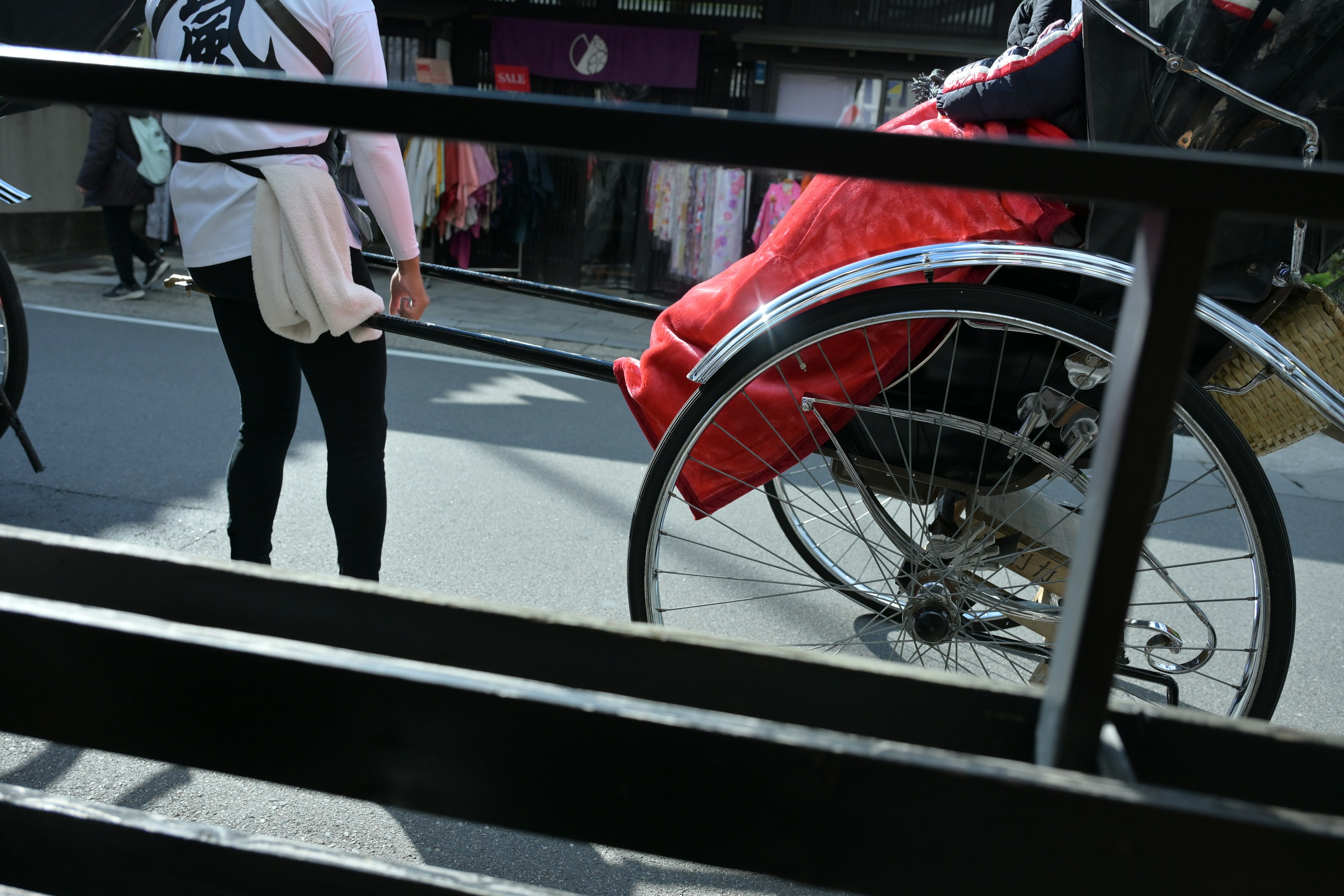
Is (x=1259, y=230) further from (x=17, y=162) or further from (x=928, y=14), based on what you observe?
(x=17, y=162)

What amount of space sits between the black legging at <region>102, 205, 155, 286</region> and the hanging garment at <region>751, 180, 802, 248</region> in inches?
202

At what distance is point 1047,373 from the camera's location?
5.95 ft

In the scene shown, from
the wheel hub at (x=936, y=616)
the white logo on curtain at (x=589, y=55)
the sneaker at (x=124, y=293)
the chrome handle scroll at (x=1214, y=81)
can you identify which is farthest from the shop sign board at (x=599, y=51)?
the wheel hub at (x=936, y=616)

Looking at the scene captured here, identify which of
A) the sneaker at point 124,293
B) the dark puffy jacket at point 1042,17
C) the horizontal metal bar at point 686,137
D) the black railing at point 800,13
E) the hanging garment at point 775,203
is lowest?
the sneaker at point 124,293

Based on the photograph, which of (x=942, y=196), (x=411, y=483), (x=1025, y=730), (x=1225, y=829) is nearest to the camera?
(x=1225, y=829)

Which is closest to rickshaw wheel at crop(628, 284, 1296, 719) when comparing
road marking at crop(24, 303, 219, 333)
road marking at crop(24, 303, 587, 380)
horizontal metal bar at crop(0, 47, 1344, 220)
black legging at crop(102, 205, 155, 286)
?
horizontal metal bar at crop(0, 47, 1344, 220)

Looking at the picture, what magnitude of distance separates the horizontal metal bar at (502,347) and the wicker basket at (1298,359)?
50.8 inches

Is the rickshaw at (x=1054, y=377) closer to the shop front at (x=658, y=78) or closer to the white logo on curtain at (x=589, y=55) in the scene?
the shop front at (x=658, y=78)

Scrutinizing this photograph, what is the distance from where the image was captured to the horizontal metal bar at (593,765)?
0.73m

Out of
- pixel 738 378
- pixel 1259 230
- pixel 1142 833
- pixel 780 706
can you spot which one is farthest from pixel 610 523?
pixel 1142 833

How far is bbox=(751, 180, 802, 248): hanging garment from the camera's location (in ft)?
27.6

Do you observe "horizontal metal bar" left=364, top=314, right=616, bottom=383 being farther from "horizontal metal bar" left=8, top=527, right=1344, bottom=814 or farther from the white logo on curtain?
the white logo on curtain

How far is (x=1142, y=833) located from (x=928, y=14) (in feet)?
29.9

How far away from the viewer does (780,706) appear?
955 millimetres
